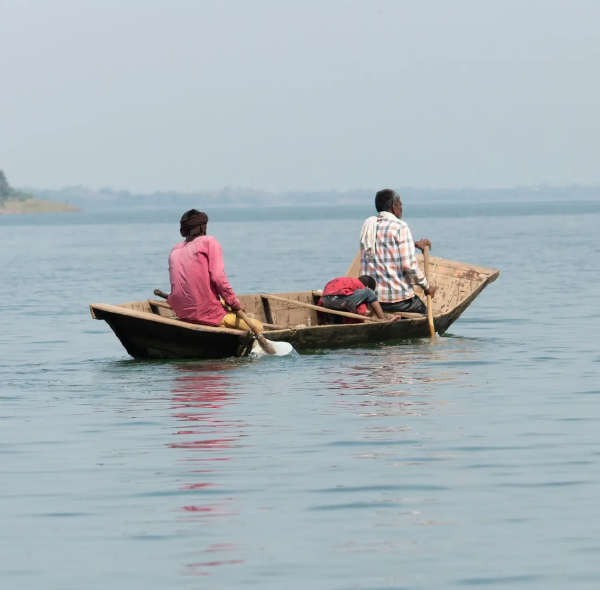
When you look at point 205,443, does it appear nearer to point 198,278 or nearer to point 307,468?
point 307,468

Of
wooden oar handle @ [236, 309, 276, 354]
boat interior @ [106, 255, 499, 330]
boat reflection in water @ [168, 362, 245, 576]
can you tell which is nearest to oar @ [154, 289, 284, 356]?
wooden oar handle @ [236, 309, 276, 354]

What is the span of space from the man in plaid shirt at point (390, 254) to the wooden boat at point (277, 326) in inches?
15.1

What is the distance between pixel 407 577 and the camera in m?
5.86

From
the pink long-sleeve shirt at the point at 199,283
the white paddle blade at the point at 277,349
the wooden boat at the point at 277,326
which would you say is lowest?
the white paddle blade at the point at 277,349

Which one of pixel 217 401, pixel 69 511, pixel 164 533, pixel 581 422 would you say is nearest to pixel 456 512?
pixel 164 533

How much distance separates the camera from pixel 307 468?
8.21 metres

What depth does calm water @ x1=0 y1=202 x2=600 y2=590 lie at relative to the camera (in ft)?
20.1

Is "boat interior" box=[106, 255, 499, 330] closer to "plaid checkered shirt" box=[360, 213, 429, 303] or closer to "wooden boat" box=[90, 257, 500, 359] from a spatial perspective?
"wooden boat" box=[90, 257, 500, 359]

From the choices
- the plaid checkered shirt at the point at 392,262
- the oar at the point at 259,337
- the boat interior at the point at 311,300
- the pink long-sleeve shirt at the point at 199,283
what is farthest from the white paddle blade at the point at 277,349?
the plaid checkered shirt at the point at 392,262

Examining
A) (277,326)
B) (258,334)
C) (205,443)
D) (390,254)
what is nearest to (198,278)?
(258,334)

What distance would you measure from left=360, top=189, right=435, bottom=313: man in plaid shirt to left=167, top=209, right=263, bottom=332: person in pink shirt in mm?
2463

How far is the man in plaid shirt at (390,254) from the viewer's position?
1503cm

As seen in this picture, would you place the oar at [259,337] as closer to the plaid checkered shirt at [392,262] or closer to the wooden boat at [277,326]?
the wooden boat at [277,326]

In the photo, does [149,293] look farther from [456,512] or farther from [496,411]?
[456,512]
